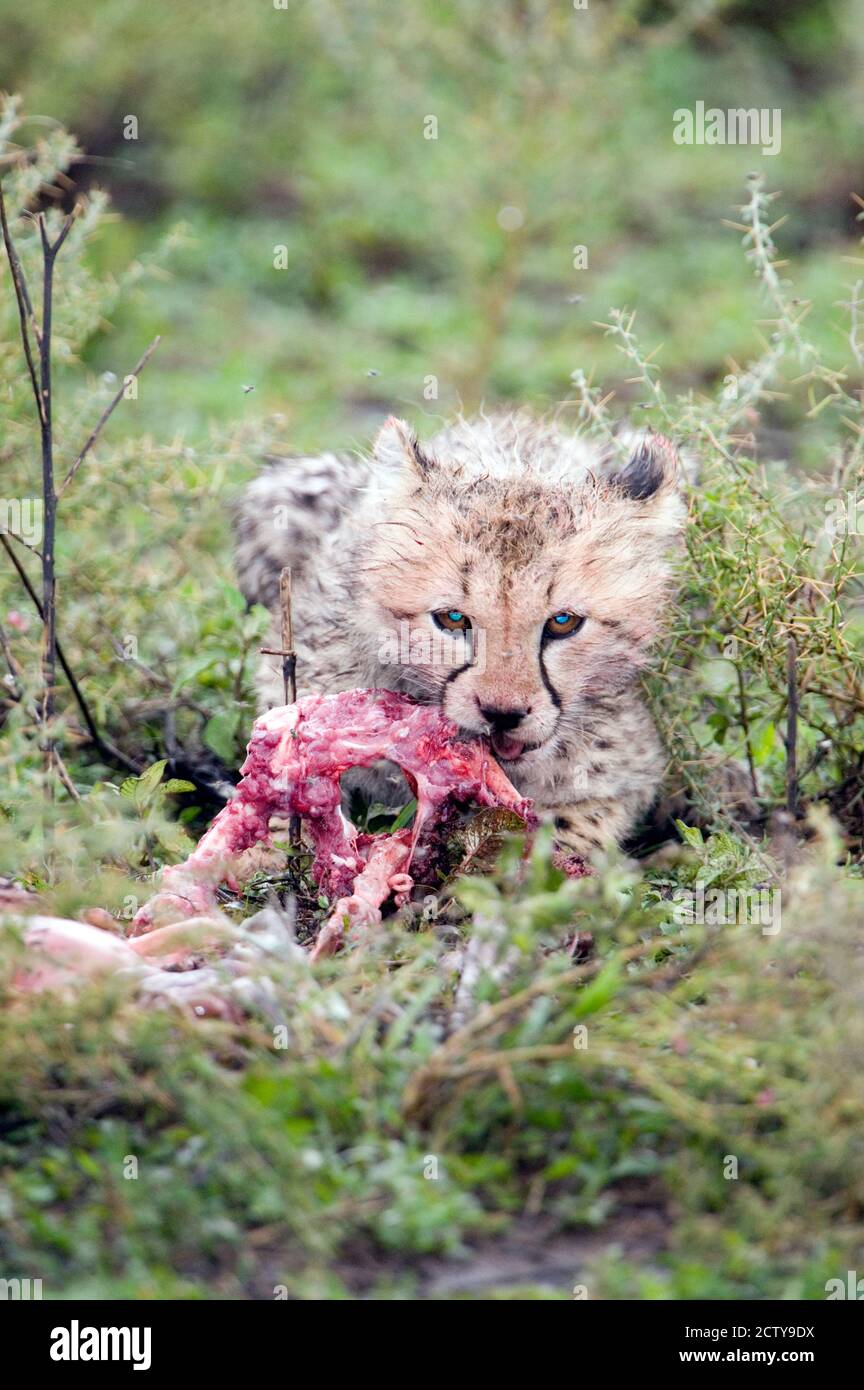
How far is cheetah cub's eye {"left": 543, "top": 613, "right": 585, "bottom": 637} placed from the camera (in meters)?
4.38

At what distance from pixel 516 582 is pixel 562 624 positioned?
22 centimetres

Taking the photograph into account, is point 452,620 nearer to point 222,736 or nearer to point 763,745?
point 222,736

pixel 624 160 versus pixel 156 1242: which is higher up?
pixel 624 160

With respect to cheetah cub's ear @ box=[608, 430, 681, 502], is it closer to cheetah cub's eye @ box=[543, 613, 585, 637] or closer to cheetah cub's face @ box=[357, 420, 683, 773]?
cheetah cub's face @ box=[357, 420, 683, 773]

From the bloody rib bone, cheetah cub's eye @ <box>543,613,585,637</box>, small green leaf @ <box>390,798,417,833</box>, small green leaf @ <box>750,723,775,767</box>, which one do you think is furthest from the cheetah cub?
small green leaf @ <box>750,723,775,767</box>

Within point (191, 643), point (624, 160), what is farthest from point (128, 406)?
point (624, 160)

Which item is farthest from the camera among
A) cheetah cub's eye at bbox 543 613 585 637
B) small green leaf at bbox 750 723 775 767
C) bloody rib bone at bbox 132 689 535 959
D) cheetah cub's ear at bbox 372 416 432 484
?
small green leaf at bbox 750 723 775 767

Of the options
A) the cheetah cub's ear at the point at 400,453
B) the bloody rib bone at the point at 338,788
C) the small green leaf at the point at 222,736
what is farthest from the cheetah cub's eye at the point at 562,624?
the small green leaf at the point at 222,736

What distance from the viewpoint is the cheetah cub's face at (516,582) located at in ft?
14.0

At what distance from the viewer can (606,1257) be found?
2.89 meters

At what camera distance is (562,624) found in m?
4.41

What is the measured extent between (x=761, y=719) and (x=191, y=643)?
2123 mm

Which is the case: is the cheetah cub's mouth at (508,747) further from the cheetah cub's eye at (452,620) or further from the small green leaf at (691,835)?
the small green leaf at (691,835)
